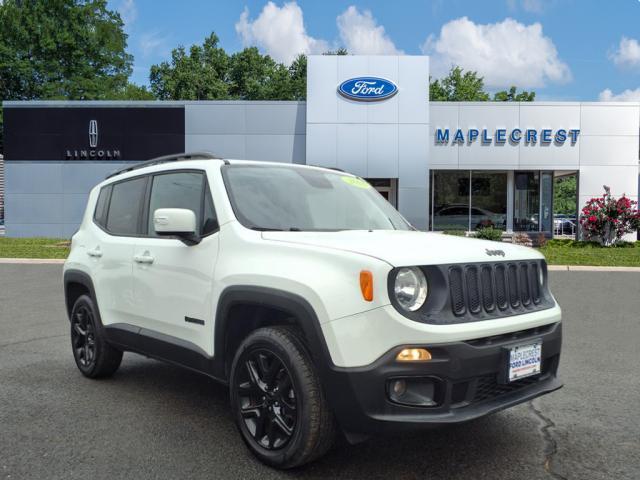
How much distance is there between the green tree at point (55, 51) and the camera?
4403 cm

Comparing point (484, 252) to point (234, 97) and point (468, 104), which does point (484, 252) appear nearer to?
point (468, 104)

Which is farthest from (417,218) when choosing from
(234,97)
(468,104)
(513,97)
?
(513,97)

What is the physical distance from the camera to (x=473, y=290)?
3123mm

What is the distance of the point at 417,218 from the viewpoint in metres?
23.7

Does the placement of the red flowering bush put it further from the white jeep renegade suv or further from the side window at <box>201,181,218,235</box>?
the side window at <box>201,181,218,235</box>

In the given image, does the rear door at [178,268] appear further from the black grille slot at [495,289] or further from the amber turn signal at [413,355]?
the black grille slot at [495,289]

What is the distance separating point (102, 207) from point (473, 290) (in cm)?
346

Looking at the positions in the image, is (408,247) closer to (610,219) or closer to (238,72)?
(610,219)

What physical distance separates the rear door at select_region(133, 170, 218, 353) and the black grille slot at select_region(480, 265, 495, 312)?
1.58 metres

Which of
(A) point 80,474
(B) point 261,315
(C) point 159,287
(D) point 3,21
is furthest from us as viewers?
(D) point 3,21

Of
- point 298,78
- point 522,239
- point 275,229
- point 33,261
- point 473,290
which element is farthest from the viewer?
point 298,78

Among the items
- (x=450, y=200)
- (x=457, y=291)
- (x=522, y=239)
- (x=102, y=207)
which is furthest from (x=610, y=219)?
(x=457, y=291)

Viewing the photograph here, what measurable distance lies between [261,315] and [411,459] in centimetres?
119

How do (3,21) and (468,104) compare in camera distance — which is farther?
(3,21)
